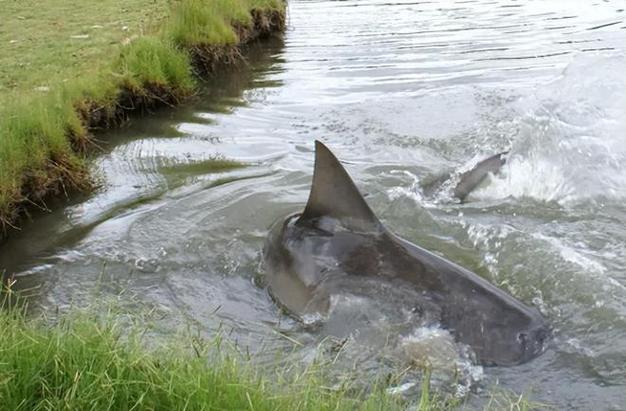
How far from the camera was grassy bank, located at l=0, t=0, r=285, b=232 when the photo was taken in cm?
596

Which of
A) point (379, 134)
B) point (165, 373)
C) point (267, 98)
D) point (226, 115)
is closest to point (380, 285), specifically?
point (165, 373)

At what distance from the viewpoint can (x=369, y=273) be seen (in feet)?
13.4

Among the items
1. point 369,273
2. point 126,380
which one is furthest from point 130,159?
point 126,380

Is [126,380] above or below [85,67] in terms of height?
above

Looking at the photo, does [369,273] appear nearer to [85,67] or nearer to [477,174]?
[477,174]

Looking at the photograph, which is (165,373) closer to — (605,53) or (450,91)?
(450,91)

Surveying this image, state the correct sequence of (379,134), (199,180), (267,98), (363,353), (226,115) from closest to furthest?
(363,353) < (199,180) < (379,134) < (226,115) < (267,98)

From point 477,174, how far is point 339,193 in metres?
2.08

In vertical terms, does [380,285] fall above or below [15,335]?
below

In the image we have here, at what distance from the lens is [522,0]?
14.8m

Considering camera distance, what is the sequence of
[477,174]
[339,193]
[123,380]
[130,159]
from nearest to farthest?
[123,380] → [339,193] → [477,174] → [130,159]

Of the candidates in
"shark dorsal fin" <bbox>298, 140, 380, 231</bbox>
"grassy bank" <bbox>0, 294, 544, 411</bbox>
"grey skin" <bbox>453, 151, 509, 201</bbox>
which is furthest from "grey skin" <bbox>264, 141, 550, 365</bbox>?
"grey skin" <bbox>453, 151, 509, 201</bbox>

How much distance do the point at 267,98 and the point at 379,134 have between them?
85.0 inches

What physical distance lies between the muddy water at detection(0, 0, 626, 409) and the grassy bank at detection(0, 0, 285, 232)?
0.91 feet
